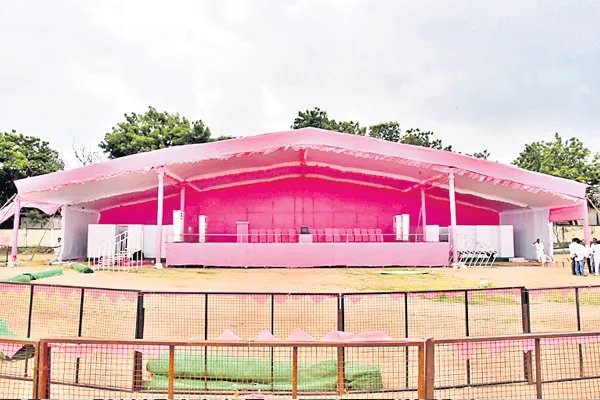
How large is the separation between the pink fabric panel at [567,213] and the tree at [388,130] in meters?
26.5

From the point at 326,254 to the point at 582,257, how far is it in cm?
894

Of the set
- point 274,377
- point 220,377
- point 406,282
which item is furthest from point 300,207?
point 220,377

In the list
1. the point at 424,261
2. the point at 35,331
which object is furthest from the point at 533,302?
the point at 424,261

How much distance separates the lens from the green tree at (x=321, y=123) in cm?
4323

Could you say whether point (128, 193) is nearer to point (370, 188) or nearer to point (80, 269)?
point (80, 269)

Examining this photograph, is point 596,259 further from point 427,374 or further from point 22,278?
point 22,278

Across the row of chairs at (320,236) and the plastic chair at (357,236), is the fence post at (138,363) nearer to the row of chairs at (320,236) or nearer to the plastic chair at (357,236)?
the row of chairs at (320,236)

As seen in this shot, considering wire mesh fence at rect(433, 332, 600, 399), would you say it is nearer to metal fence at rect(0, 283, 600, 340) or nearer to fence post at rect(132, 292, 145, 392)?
metal fence at rect(0, 283, 600, 340)

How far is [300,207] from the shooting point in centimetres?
2455

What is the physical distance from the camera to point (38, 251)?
28297mm

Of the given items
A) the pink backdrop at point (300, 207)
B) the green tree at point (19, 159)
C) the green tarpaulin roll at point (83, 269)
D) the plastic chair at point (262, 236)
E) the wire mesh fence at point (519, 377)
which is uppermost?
the green tree at point (19, 159)

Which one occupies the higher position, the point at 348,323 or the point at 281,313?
the point at 281,313

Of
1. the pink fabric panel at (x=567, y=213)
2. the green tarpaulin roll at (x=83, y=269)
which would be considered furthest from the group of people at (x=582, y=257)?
the green tarpaulin roll at (x=83, y=269)

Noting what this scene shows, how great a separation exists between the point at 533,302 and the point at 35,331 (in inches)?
302
